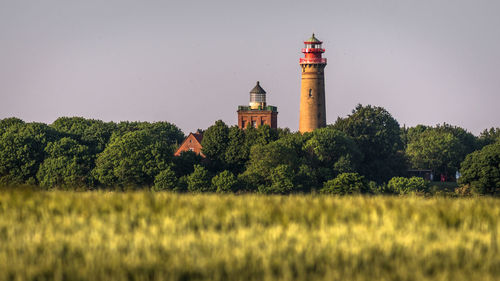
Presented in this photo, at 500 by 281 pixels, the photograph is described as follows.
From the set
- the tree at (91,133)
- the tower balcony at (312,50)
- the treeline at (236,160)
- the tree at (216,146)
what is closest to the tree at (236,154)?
the treeline at (236,160)

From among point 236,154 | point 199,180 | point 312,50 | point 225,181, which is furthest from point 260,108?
point 225,181

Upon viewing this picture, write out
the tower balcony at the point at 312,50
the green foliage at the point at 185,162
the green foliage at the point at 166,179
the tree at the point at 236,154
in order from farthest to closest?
the tower balcony at the point at 312,50
the tree at the point at 236,154
the green foliage at the point at 185,162
the green foliage at the point at 166,179

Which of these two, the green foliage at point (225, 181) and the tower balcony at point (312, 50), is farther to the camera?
the tower balcony at point (312, 50)

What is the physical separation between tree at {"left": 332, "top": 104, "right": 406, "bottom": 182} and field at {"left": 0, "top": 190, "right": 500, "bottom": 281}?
101 metres

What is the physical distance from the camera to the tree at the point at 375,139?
120750 mm

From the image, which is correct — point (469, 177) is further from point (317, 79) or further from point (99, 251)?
point (99, 251)

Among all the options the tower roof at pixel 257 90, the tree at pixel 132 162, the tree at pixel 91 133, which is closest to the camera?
the tree at pixel 132 162

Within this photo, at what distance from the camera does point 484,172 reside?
102188mm

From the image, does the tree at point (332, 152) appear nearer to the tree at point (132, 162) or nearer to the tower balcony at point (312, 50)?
the tree at point (132, 162)

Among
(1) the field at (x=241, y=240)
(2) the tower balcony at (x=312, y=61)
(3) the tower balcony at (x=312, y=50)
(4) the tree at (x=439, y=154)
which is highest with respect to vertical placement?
(3) the tower balcony at (x=312, y=50)

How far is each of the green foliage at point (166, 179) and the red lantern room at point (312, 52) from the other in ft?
130

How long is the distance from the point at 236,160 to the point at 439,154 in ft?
160

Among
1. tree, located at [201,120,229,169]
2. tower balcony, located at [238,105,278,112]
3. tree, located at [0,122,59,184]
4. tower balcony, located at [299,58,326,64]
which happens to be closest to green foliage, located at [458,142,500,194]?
tree, located at [201,120,229,169]

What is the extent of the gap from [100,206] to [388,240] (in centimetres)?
592
